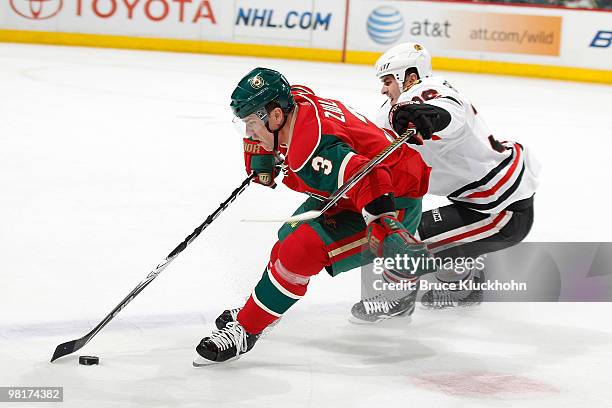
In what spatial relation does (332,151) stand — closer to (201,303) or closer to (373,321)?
(373,321)

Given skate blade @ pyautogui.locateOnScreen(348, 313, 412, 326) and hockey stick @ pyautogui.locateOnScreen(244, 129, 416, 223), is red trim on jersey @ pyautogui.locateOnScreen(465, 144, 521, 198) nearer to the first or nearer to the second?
skate blade @ pyautogui.locateOnScreen(348, 313, 412, 326)

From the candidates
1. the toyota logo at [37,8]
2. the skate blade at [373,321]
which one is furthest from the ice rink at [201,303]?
the toyota logo at [37,8]

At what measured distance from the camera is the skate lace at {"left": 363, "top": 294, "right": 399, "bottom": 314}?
3.23 metres

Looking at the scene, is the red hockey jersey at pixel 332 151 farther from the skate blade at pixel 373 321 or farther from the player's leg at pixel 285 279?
the skate blade at pixel 373 321

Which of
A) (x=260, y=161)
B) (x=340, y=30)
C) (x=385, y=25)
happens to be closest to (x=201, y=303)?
(x=260, y=161)

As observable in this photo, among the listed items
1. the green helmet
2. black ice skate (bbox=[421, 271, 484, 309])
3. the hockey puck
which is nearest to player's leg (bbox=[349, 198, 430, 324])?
black ice skate (bbox=[421, 271, 484, 309])

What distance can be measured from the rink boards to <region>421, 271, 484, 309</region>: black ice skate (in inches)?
358

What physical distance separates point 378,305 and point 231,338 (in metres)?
0.67

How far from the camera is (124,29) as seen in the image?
12.4 metres

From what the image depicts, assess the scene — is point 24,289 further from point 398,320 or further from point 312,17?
point 312,17

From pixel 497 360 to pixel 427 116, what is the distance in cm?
75

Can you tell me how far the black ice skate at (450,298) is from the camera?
3455mm

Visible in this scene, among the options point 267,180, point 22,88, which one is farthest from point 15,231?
point 22,88

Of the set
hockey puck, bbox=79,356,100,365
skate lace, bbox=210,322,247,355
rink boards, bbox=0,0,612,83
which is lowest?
rink boards, bbox=0,0,612,83
